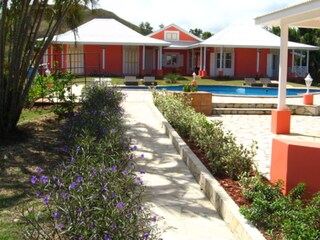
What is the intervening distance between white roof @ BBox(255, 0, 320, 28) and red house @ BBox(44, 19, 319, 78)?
2025cm

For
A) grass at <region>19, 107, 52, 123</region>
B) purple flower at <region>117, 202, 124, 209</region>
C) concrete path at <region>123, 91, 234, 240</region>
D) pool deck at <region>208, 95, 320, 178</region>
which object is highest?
purple flower at <region>117, 202, 124, 209</region>

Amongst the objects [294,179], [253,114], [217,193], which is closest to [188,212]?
[217,193]

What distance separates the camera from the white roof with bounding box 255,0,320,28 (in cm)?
864

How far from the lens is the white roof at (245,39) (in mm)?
32625

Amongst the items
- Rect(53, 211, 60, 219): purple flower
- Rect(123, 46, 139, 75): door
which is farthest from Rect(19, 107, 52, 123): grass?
Rect(123, 46, 139, 75): door

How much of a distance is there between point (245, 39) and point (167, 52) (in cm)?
723

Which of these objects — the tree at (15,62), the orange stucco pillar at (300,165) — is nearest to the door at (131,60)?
the tree at (15,62)

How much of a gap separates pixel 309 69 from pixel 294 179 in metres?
34.9

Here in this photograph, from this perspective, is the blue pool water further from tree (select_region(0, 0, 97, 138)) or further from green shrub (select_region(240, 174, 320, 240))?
green shrub (select_region(240, 174, 320, 240))

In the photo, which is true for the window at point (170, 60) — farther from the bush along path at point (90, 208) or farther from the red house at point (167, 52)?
the bush along path at point (90, 208)

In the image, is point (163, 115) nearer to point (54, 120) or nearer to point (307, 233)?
point (54, 120)

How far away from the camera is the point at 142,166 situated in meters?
6.57

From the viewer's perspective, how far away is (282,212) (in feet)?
13.0

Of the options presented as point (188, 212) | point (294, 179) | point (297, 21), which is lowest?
point (188, 212)
